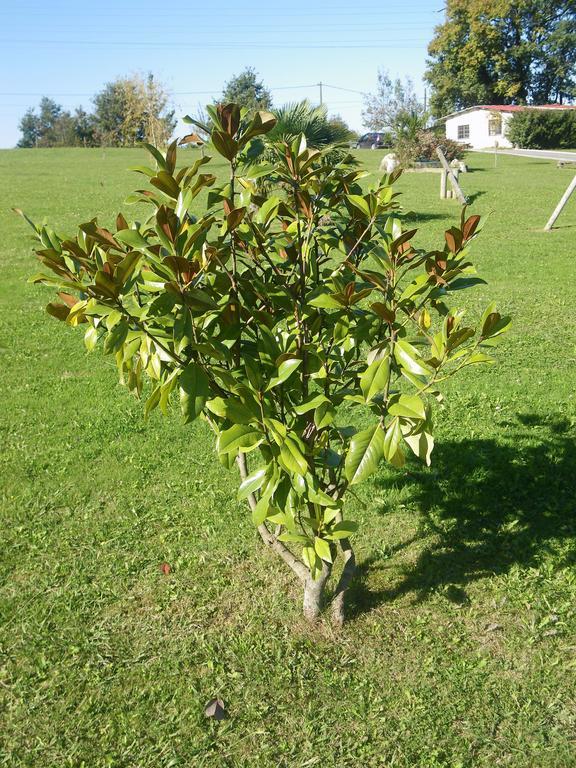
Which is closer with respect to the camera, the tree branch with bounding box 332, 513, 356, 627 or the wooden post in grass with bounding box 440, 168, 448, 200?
the tree branch with bounding box 332, 513, 356, 627

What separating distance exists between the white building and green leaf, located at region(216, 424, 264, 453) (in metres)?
50.4

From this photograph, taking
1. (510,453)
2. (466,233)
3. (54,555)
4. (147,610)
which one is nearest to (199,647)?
(147,610)

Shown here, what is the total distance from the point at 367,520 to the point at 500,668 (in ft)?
4.00

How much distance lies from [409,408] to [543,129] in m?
47.6

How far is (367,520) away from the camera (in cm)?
408

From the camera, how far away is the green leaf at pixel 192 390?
2197 millimetres

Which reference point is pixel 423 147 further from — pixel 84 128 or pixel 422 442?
pixel 84 128

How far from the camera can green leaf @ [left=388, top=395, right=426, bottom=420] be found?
2.21 meters

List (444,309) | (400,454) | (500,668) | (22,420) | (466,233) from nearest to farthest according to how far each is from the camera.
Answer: (400,454)
(466,233)
(444,309)
(500,668)
(22,420)

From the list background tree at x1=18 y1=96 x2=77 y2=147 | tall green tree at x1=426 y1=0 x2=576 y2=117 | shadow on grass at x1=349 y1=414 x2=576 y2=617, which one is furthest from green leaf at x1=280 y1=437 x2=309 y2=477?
background tree at x1=18 y1=96 x2=77 y2=147

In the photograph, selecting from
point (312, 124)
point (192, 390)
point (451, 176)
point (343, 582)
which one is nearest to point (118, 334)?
point (192, 390)

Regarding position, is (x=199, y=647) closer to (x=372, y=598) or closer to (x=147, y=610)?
(x=147, y=610)

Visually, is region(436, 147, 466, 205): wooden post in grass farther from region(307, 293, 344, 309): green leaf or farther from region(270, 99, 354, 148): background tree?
region(307, 293, 344, 309): green leaf

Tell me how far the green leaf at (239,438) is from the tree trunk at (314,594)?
0.99 meters
